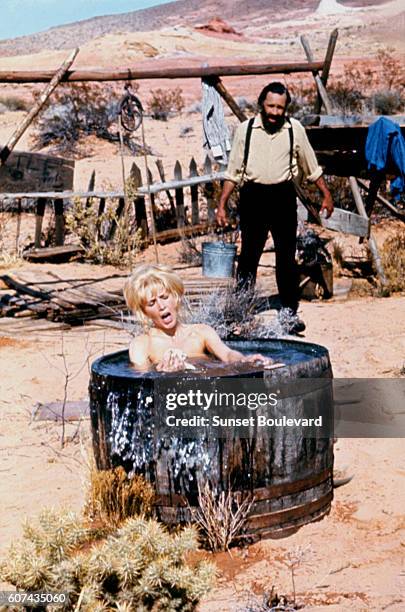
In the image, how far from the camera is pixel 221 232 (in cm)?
1410

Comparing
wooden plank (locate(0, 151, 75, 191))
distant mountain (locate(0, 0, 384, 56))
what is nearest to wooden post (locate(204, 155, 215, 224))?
wooden plank (locate(0, 151, 75, 191))

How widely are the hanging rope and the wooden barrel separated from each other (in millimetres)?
6893

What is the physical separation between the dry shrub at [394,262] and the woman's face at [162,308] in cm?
586

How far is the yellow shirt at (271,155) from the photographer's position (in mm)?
7840

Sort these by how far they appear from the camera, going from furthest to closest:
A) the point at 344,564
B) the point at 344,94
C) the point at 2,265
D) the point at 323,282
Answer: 1. the point at 344,94
2. the point at 2,265
3. the point at 323,282
4. the point at 344,564

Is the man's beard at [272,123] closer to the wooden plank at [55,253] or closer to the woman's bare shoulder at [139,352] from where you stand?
the woman's bare shoulder at [139,352]

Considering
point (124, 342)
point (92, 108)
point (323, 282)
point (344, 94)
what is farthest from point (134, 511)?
point (344, 94)

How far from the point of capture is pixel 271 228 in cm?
837

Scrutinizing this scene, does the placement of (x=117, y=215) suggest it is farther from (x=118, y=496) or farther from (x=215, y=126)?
(x=118, y=496)

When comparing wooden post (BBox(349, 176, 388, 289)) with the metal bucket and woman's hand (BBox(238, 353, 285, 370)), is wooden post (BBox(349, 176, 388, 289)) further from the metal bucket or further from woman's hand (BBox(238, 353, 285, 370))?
woman's hand (BBox(238, 353, 285, 370))

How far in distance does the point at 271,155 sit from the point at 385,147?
202 cm

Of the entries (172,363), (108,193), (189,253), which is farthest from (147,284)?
(108,193)

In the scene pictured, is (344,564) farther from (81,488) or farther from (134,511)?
(81,488)

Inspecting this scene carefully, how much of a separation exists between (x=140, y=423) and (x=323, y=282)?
6018 millimetres
